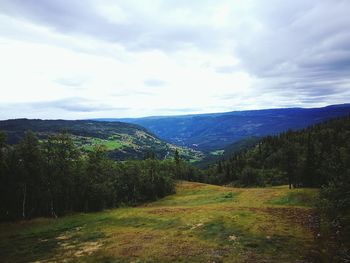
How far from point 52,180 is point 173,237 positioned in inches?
1461

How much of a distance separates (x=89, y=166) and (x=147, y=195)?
2344 cm

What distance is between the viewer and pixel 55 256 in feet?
111

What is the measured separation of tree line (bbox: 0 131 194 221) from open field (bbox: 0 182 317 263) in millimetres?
6891

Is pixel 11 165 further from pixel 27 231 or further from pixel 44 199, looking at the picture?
pixel 27 231

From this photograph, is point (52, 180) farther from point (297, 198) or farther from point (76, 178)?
point (297, 198)

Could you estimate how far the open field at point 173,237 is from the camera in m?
29.5

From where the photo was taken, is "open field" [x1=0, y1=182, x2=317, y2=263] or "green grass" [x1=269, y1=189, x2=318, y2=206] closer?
"open field" [x1=0, y1=182, x2=317, y2=263]

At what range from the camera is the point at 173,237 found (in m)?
36.9

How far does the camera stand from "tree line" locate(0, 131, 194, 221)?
191 feet

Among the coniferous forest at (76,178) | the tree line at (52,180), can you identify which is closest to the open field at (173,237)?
the coniferous forest at (76,178)

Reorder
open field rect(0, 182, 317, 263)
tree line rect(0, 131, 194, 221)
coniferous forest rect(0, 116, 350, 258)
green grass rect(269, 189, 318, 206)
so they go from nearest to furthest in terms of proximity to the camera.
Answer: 1. open field rect(0, 182, 317, 263)
2. green grass rect(269, 189, 318, 206)
3. coniferous forest rect(0, 116, 350, 258)
4. tree line rect(0, 131, 194, 221)

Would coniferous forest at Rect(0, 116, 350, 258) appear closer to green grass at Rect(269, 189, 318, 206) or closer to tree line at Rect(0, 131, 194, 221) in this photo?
tree line at Rect(0, 131, 194, 221)

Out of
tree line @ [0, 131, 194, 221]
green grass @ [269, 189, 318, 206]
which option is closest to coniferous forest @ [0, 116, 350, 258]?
tree line @ [0, 131, 194, 221]

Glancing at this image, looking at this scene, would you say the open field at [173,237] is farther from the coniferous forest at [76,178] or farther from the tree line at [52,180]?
the tree line at [52,180]
